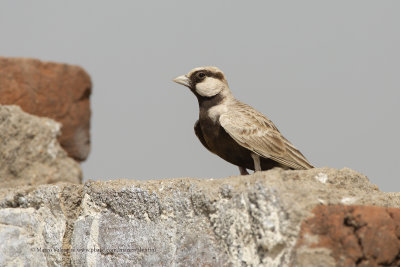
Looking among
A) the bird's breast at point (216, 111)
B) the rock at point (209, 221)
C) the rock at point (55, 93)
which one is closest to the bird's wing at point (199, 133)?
the bird's breast at point (216, 111)

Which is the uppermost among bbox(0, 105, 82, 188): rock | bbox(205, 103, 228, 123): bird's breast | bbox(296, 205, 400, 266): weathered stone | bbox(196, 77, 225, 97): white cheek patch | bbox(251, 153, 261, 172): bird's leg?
bbox(196, 77, 225, 97): white cheek patch

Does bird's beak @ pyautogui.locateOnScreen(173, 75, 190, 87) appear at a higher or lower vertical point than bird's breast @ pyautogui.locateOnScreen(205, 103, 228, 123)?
higher

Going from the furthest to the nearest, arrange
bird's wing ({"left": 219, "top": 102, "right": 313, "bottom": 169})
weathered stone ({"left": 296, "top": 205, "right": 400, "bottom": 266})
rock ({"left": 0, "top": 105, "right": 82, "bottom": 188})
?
rock ({"left": 0, "top": 105, "right": 82, "bottom": 188}) → bird's wing ({"left": 219, "top": 102, "right": 313, "bottom": 169}) → weathered stone ({"left": 296, "top": 205, "right": 400, "bottom": 266})

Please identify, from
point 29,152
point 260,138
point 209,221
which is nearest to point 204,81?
point 260,138

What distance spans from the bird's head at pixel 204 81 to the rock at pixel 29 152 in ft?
7.38

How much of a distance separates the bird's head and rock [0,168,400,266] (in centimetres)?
212

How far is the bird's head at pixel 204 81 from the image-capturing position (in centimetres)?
706

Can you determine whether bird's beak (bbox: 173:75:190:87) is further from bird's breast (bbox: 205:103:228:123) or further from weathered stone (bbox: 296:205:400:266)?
weathered stone (bbox: 296:205:400:266)

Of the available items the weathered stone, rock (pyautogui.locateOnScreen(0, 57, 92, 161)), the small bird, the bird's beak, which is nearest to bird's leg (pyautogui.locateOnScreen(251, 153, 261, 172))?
the small bird

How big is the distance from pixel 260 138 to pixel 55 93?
3.47 meters

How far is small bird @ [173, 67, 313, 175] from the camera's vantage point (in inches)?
258

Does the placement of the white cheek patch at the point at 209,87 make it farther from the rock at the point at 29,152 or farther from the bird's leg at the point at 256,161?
the rock at the point at 29,152

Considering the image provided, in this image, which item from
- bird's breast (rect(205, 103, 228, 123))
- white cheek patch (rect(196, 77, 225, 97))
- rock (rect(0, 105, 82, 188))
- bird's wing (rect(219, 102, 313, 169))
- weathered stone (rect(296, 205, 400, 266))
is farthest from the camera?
rock (rect(0, 105, 82, 188))

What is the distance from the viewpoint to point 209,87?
7.07 meters
